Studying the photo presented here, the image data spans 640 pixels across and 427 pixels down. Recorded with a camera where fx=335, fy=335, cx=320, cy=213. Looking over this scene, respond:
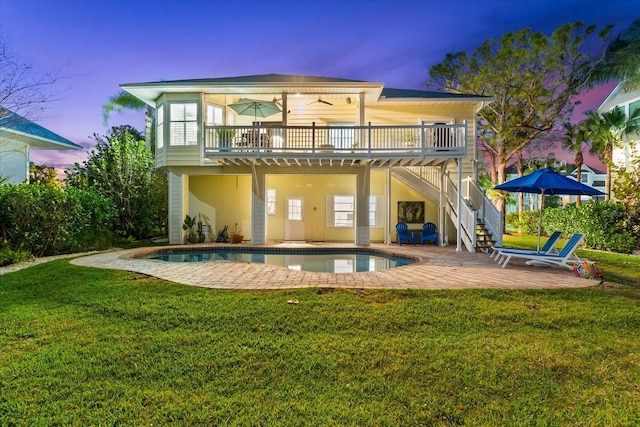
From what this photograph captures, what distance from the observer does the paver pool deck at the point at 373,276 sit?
21.4 ft

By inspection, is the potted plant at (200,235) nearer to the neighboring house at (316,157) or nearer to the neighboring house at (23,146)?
the neighboring house at (316,157)

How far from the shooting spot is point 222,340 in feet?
13.4

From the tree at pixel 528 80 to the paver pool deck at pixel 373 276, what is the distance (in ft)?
47.2

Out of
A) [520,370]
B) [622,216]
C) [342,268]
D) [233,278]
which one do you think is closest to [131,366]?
[233,278]

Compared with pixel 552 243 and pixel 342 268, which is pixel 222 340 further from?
pixel 552 243

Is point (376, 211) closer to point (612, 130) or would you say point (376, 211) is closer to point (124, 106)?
point (612, 130)

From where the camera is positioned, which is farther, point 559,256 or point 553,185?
point 553,185

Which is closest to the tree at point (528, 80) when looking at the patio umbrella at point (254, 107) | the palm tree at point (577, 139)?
the palm tree at point (577, 139)

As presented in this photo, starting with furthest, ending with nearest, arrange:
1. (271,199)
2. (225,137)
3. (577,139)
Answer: (577,139)
(271,199)
(225,137)

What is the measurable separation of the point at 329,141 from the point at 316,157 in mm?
1247

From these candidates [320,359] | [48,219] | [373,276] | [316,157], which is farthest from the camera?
[316,157]

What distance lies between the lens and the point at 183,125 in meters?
13.9

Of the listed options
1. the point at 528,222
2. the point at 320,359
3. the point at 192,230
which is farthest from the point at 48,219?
the point at 528,222

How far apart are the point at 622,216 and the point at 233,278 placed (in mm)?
14439
